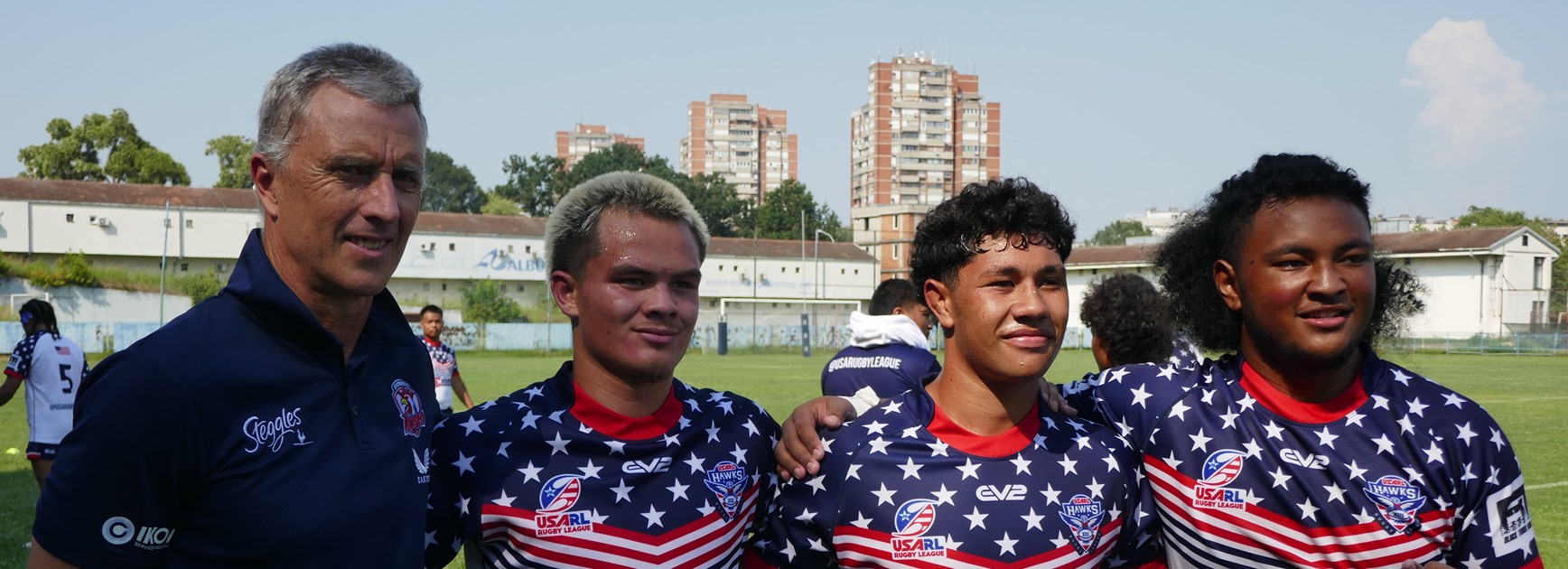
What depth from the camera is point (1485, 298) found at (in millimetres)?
53312

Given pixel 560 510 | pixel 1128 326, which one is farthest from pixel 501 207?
pixel 560 510

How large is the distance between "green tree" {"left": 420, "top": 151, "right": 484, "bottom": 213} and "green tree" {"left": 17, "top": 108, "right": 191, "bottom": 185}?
41.6m

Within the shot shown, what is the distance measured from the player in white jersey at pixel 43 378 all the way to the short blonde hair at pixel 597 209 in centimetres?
840

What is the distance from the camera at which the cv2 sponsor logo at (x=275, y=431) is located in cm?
230

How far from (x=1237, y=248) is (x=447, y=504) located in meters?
2.39

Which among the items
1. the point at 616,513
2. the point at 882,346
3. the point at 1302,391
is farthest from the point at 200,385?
the point at 882,346

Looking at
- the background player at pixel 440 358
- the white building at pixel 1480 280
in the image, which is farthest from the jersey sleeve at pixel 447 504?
the white building at pixel 1480 280

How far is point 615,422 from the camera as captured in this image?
3207 millimetres

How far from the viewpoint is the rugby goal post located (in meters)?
48.8

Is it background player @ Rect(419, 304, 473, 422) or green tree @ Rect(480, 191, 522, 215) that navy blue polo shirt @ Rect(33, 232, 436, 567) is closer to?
background player @ Rect(419, 304, 473, 422)

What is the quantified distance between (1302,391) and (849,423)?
1287 mm

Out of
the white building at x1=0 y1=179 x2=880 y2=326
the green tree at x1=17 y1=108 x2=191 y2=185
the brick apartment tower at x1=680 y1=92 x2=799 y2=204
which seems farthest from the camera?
the brick apartment tower at x1=680 y1=92 x2=799 y2=204

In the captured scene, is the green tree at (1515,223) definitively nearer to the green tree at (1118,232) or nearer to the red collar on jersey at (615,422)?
the green tree at (1118,232)

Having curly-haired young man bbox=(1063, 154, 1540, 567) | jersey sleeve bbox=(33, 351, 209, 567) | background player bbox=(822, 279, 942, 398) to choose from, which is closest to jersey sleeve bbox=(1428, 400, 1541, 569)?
curly-haired young man bbox=(1063, 154, 1540, 567)
